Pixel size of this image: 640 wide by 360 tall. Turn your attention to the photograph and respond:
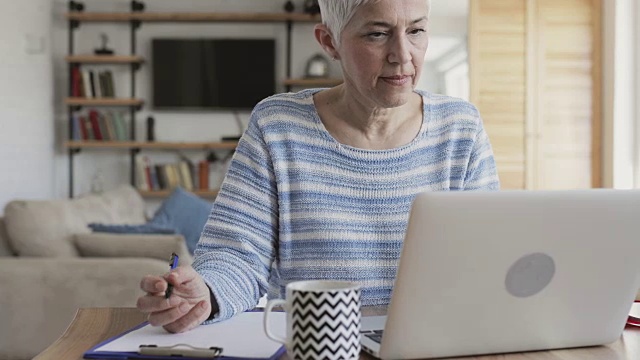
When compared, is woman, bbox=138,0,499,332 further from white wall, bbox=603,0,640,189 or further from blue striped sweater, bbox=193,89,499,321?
white wall, bbox=603,0,640,189

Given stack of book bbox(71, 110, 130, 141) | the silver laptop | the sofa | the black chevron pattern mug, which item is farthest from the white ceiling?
the black chevron pattern mug

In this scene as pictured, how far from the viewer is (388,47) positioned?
1.38m

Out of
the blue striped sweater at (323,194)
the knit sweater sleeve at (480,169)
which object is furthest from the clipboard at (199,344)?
the knit sweater sleeve at (480,169)

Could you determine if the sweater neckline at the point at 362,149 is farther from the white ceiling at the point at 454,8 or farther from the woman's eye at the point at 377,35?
the white ceiling at the point at 454,8

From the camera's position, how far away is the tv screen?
6.45 meters

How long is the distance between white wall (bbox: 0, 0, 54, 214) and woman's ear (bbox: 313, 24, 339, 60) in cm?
399

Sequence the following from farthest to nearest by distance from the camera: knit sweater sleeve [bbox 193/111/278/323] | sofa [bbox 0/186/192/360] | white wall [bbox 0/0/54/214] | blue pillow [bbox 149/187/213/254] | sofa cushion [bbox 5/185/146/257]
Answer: white wall [bbox 0/0/54/214], blue pillow [bbox 149/187/213/254], sofa cushion [bbox 5/185/146/257], sofa [bbox 0/186/192/360], knit sweater sleeve [bbox 193/111/278/323]

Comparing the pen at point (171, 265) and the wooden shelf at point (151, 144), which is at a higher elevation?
the wooden shelf at point (151, 144)

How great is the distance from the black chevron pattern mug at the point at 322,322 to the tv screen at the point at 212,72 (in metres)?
5.62

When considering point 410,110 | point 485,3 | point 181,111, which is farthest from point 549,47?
point 410,110

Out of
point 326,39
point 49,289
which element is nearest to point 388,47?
point 326,39

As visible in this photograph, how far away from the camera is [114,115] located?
638 cm

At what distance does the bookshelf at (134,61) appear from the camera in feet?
20.6

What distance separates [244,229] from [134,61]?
17.1ft
